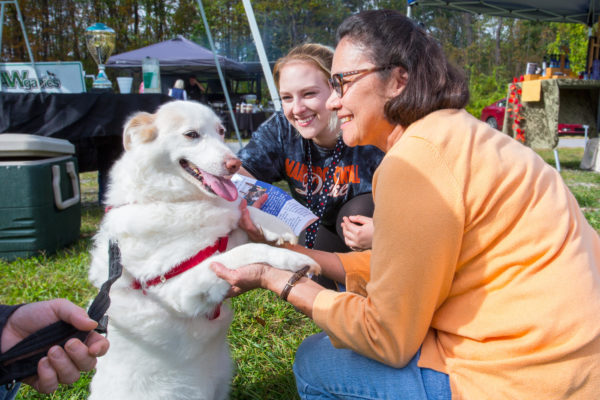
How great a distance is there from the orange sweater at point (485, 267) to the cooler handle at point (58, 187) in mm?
2906

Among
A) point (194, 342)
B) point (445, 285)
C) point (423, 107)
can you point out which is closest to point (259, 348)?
point (194, 342)

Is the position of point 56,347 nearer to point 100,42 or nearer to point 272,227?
point 272,227

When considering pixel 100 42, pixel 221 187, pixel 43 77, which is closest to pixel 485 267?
pixel 221 187

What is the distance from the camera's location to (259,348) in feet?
7.34

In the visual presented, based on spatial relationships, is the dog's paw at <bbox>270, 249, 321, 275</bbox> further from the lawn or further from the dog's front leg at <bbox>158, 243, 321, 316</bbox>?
the lawn

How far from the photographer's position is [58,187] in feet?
10.8

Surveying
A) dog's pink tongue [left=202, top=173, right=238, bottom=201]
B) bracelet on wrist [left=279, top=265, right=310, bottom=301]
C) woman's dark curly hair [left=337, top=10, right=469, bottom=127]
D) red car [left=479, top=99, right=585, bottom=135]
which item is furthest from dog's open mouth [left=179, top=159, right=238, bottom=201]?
red car [left=479, top=99, right=585, bottom=135]

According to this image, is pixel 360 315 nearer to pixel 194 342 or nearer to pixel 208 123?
pixel 194 342

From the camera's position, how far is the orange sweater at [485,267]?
104 cm

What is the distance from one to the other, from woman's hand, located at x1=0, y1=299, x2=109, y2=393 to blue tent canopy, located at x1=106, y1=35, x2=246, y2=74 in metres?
15.4

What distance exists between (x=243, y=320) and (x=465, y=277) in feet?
5.26

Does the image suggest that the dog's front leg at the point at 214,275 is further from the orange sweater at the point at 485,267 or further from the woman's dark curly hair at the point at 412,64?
the woman's dark curly hair at the point at 412,64

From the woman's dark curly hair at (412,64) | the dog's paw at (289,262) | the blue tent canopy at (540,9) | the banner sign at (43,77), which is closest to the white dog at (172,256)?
the dog's paw at (289,262)

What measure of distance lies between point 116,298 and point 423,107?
1.26 meters
